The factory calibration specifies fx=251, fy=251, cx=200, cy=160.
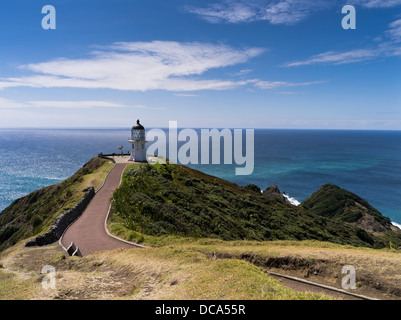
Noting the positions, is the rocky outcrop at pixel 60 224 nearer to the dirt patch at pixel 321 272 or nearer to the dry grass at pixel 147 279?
the dry grass at pixel 147 279

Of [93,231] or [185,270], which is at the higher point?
[185,270]

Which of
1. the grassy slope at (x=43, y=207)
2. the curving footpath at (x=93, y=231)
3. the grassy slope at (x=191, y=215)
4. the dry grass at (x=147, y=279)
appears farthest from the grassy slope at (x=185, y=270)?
the grassy slope at (x=43, y=207)

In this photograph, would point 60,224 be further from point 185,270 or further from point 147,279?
point 185,270

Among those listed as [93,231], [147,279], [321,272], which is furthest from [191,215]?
[321,272]

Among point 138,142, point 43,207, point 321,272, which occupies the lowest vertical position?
point 43,207

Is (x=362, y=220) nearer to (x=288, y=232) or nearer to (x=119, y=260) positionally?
(x=288, y=232)

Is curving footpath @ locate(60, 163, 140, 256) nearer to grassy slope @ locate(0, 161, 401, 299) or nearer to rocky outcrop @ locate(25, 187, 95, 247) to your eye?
rocky outcrop @ locate(25, 187, 95, 247)
